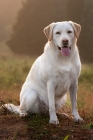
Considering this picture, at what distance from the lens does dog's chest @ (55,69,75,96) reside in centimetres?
527

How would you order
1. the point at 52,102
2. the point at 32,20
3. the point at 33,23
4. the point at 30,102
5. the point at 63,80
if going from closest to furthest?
the point at 63,80
the point at 52,102
the point at 30,102
the point at 33,23
the point at 32,20

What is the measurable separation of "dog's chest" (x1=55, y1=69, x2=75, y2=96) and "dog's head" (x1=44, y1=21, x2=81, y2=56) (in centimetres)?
31

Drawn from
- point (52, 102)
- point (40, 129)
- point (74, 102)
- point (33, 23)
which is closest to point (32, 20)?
point (33, 23)

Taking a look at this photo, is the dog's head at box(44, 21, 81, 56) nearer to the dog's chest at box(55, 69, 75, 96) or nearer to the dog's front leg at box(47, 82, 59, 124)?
the dog's chest at box(55, 69, 75, 96)

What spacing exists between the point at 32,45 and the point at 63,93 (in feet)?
96.2

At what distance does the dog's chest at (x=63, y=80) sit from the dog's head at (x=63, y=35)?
1.01 ft

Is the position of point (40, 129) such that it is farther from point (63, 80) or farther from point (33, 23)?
point (33, 23)

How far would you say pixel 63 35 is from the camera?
514 centimetres

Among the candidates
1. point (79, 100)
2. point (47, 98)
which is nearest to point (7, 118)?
point (47, 98)

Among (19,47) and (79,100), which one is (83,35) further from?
(79,100)

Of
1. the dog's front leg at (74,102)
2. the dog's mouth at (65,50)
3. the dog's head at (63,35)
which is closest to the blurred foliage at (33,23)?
the dog's front leg at (74,102)

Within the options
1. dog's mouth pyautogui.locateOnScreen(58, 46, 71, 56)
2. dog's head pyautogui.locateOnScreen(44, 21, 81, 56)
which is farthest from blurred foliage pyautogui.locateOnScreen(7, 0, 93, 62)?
dog's mouth pyautogui.locateOnScreen(58, 46, 71, 56)

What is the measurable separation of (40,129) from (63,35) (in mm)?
1438

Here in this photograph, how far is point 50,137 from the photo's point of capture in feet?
15.1
